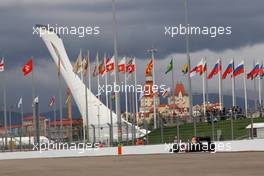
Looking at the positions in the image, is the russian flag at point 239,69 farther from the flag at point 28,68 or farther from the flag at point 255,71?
the flag at point 28,68

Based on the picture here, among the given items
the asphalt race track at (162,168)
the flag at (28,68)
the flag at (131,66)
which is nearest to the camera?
the asphalt race track at (162,168)

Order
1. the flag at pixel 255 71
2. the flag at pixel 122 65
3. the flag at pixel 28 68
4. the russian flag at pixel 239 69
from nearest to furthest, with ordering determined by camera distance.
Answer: the flag at pixel 28 68, the flag at pixel 122 65, the russian flag at pixel 239 69, the flag at pixel 255 71

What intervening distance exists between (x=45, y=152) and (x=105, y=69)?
78.3 feet

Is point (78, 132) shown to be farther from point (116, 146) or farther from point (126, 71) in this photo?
point (126, 71)

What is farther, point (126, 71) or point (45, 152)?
point (126, 71)

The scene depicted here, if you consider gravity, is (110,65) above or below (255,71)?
above

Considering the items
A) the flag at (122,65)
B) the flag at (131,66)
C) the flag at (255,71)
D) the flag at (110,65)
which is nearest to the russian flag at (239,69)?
the flag at (255,71)

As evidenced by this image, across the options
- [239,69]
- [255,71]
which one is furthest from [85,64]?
[255,71]

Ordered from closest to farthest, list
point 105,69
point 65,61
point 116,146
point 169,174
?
point 169,174 < point 116,146 < point 105,69 < point 65,61

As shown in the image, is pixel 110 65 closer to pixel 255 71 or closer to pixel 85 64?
pixel 85 64

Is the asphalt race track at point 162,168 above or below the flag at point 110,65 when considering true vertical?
below

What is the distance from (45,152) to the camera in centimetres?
5050

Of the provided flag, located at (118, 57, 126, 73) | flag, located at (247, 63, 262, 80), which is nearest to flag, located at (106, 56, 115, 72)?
flag, located at (118, 57, 126, 73)

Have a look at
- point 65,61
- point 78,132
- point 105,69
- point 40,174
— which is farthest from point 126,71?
point 40,174
